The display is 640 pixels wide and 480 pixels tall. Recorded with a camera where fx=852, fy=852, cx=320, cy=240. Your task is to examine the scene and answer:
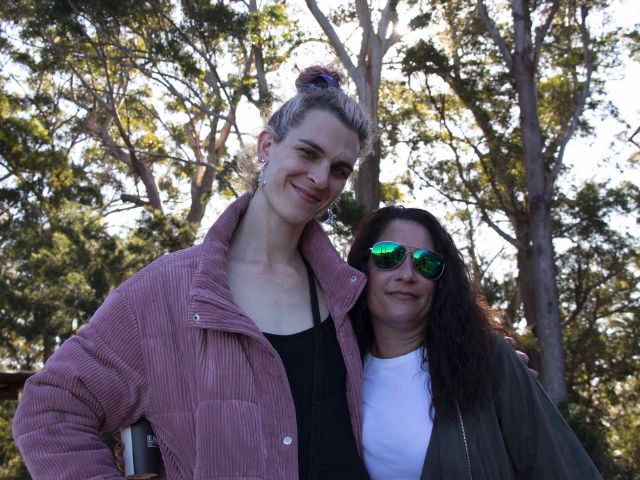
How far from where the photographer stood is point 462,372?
7.34ft

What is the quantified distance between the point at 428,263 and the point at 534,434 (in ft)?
1.84

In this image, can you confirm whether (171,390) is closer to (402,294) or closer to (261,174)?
(261,174)

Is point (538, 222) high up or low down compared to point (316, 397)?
up

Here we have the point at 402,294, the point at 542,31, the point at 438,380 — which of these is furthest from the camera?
the point at 542,31

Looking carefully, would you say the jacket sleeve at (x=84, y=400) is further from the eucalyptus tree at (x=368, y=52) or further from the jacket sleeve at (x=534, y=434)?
the eucalyptus tree at (x=368, y=52)

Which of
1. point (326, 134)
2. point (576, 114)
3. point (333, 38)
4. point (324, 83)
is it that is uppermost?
point (333, 38)

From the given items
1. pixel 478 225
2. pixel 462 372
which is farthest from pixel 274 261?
pixel 478 225

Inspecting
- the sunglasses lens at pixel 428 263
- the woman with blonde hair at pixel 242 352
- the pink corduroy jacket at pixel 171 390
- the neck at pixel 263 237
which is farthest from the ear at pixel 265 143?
the sunglasses lens at pixel 428 263

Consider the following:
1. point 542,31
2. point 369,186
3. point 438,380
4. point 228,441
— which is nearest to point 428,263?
point 438,380

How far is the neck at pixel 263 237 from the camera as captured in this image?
2.26 meters

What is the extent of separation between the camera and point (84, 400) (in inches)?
70.7

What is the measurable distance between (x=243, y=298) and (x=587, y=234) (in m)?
14.6

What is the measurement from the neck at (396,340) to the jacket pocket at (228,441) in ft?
2.21

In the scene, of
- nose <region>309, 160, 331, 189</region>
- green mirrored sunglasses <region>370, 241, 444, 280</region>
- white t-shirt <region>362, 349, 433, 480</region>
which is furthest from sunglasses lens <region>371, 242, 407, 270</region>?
nose <region>309, 160, 331, 189</region>
